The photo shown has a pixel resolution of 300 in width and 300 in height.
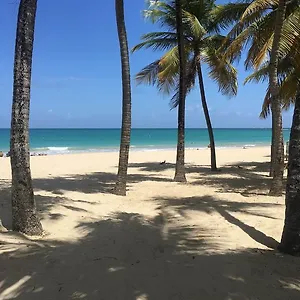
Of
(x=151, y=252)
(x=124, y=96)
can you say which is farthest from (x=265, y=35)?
(x=151, y=252)

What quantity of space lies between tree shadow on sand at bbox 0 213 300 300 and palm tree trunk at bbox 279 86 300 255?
0.72 ft

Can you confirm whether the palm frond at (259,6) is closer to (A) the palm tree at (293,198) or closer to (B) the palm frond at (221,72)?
(B) the palm frond at (221,72)

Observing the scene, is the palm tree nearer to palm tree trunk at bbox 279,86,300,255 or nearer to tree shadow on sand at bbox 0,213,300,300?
palm tree trunk at bbox 279,86,300,255

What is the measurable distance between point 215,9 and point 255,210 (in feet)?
33.3

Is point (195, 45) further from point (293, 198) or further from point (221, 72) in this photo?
point (293, 198)

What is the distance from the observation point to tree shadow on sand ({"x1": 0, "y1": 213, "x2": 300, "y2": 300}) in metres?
3.35

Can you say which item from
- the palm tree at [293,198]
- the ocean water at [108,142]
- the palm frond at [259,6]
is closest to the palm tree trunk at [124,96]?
the palm frond at [259,6]

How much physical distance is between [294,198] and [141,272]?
2205 millimetres

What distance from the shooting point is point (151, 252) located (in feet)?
15.4

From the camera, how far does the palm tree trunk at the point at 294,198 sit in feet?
15.3

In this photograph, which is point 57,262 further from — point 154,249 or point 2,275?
point 154,249

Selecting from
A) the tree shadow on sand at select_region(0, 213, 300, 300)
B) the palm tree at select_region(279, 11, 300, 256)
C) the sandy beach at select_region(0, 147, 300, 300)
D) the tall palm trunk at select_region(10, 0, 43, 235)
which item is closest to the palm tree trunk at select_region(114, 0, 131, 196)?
the sandy beach at select_region(0, 147, 300, 300)

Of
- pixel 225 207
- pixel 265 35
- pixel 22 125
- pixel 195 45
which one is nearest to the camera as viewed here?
pixel 22 125

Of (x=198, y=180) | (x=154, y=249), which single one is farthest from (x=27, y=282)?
(x=198, y=180)
